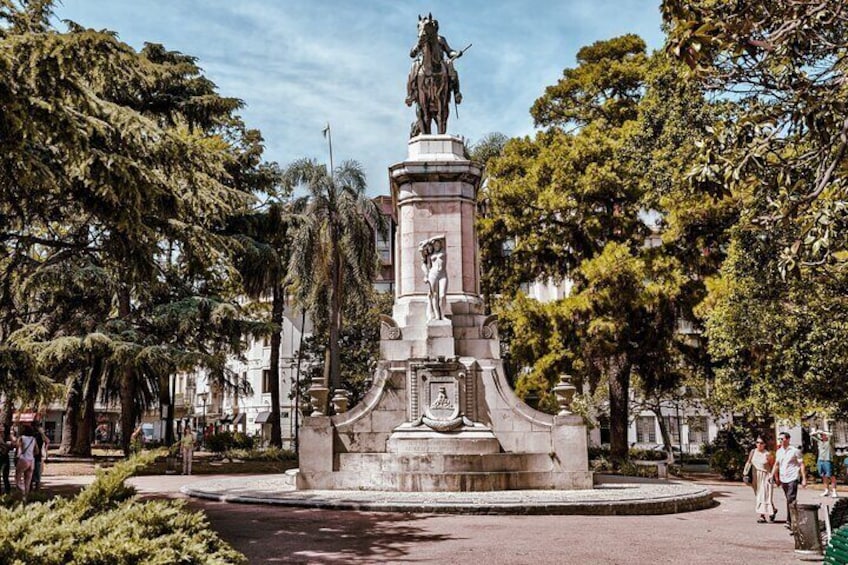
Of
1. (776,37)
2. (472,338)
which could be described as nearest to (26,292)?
(472,338)

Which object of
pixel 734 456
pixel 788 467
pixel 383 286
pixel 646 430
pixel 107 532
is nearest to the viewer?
pixel 107 532

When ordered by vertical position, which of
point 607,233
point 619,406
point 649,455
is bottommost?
point 649,455

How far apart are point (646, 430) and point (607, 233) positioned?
1323 inches

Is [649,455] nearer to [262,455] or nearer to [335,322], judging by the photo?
[335,322]

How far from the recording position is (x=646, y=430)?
5609 cm

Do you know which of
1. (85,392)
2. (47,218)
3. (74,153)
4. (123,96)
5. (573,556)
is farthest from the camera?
(85,392)

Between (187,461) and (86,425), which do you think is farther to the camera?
(86,425)

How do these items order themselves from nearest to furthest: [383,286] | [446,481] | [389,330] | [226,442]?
1. [446,481]
2. [389,330]
3. [226,442]
4. [383,286]

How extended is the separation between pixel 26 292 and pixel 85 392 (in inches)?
247

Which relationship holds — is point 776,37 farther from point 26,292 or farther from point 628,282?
point 26,292

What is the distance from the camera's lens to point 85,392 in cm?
3002

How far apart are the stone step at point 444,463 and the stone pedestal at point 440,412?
0.8 inches

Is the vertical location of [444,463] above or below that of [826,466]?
above

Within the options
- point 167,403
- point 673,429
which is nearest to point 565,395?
point 167,403
